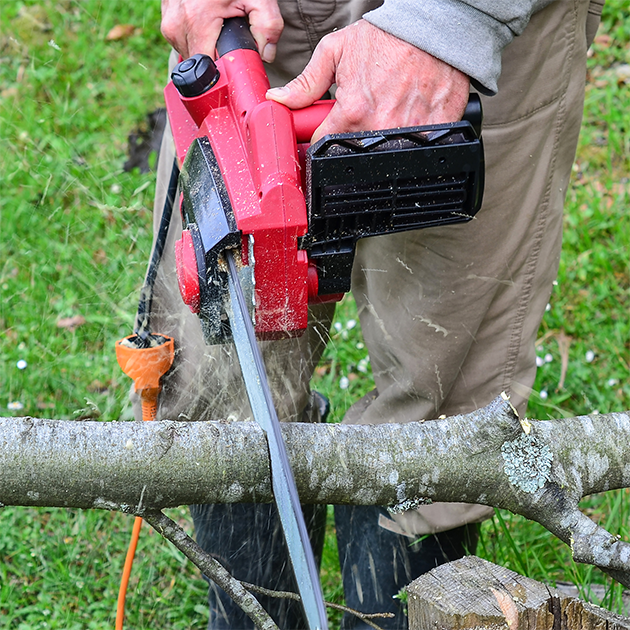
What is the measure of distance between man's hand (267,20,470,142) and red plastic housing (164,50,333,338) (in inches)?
2.0

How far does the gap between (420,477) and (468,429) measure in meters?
0.11

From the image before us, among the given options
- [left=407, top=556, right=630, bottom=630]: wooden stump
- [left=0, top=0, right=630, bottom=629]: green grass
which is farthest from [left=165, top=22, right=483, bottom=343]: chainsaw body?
[left=0, top=0, right=630, bottom=629]: green grass

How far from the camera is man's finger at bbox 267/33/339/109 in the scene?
141cm

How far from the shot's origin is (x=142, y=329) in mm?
1836

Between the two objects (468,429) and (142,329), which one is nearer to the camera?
(468,429)

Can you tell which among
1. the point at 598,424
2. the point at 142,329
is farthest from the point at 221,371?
the point at 598,424

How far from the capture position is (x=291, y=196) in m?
1.31

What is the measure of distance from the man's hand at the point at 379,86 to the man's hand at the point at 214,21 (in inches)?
11.2

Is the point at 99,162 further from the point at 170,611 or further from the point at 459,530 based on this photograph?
the point at 459,530

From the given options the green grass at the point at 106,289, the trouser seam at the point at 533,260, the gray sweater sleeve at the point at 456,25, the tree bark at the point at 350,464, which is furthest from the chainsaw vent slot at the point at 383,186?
the green grass at the point at 106,289

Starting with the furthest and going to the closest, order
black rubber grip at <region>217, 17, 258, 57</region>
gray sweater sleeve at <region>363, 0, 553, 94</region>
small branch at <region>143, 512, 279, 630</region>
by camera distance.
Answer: black rubber grip at <region>217, 17, 258, 57</region>
gray sweater sleeve at <region>363, 0, 553, 94</region>
small branch at <region>143, 512, 279, 630</region>

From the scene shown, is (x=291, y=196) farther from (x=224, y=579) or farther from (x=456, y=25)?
(x=224, y=579)

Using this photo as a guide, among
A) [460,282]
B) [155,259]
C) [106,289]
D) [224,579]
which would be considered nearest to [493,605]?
[224,579]

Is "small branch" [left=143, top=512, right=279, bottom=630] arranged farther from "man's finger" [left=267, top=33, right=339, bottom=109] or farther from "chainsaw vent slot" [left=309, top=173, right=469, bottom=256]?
"man's finger" [left=267, top=33, right=339, bottom=109]
